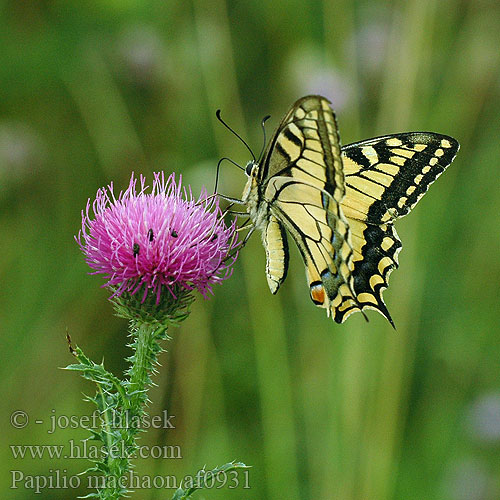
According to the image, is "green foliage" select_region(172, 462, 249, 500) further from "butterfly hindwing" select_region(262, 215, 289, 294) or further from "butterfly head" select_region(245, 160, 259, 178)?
"butterfly head" select_region(245, 160, 259, 178)

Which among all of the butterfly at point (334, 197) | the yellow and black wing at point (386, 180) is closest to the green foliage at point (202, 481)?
the butterfly at point (334, 197)

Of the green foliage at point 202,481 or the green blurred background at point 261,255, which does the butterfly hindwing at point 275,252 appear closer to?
the green foliage at point 202,481

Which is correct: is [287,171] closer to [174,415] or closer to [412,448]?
[174,415]

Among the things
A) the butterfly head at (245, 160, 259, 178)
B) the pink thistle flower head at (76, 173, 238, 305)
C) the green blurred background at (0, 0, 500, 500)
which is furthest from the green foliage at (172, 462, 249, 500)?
the green blurred background at (0, 0, 500, 500)

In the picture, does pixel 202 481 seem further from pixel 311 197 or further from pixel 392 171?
pixel 392 171

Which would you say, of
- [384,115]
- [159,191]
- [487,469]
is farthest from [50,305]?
[487,469]

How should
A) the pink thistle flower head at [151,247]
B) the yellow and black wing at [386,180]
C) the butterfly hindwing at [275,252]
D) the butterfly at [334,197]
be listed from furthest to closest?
the yellow and black wing at [386,180]
the butterfly hindwing at [275,252]
the butterfly at [334,197]
the pink thistle flower head at [151,247]

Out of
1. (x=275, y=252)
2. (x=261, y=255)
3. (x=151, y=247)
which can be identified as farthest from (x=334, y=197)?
(x=261, y=255)

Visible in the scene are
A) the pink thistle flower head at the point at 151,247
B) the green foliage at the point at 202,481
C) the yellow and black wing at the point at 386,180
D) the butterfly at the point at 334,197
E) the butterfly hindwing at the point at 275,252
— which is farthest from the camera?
the yellow and black wing at the point at 386,180
